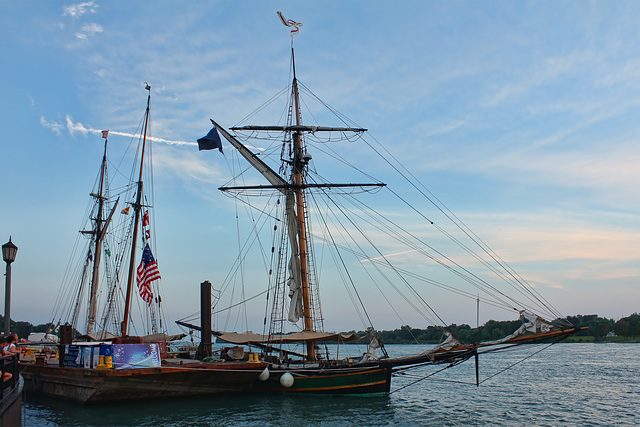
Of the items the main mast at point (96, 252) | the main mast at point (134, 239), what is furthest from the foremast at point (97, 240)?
the main mast at point (134, 239)

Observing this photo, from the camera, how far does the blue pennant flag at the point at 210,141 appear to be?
1264 inches

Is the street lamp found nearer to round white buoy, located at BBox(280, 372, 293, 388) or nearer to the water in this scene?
the water

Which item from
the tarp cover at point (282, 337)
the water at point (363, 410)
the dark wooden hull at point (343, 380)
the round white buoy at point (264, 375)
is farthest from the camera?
the tarp cover at point (282, 337)

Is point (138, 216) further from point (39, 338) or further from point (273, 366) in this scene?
point (39, 338)

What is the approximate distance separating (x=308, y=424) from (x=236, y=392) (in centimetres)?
760

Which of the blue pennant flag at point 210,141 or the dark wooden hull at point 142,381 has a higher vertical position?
the blue pennant flag at point 210,141

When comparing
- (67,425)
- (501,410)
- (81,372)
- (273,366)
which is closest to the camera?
(67,425)

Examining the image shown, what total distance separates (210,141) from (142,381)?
15.0 meters

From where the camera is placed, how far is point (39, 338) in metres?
55.2

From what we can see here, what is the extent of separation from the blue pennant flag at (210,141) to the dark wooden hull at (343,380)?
14.6 m

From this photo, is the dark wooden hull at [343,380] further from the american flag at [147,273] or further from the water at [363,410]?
the american flag at [147,273]

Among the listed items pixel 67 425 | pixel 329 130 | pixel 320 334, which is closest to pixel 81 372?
pixel 67 425

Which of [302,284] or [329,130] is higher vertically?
[329,130]

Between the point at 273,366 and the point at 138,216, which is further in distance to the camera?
the point at 138,216
